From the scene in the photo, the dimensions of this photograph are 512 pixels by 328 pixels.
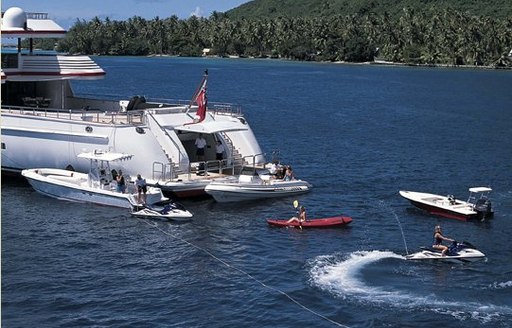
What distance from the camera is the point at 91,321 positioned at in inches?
1019

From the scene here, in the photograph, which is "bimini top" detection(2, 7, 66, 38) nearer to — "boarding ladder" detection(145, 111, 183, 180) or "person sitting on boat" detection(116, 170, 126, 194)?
"boarding ladder" detection(145, 111, 183, 180)

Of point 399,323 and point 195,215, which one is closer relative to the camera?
point 399,323

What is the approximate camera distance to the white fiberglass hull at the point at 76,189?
133 feet

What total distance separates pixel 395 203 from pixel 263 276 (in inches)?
661

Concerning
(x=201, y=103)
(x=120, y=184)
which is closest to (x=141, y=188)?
(x=120, y=184)

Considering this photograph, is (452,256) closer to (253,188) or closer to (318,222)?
(318,222)

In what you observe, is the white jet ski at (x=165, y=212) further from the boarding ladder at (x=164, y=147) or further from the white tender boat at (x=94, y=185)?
the boarding ladder at (x=164, y=147)

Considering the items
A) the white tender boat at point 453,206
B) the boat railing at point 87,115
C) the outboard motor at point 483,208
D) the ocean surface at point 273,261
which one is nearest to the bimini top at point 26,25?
the boat railing at point 87,115

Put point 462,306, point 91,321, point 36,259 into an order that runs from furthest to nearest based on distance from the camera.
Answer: point 36,259 < point 462,306 < point 91,321

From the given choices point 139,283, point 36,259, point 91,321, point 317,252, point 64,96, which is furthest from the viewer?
point 64,96

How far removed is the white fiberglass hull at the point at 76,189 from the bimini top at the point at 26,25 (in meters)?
10.3

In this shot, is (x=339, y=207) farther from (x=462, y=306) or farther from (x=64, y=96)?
(x=64, y=96)

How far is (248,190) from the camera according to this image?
141ft

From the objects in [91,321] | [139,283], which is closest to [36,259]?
[139,283]
